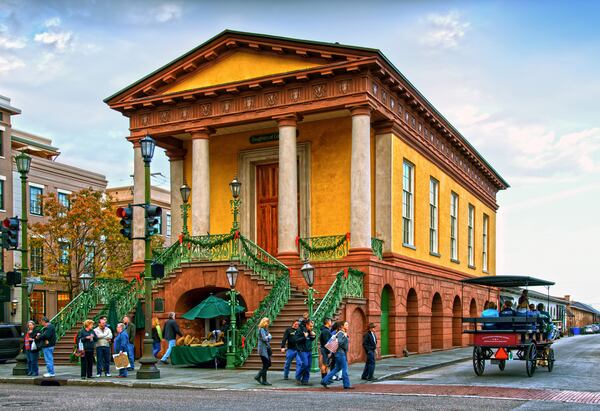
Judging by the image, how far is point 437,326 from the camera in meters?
33.4

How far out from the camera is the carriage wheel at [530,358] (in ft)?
64.2

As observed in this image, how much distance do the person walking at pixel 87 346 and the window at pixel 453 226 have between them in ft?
68.4

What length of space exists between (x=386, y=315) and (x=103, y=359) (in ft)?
35.6

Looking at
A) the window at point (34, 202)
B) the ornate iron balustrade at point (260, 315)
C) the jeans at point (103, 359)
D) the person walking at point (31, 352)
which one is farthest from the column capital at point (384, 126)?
the window at point (34, 202)

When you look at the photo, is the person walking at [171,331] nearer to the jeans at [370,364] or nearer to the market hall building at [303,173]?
the market hall building at [303,173]

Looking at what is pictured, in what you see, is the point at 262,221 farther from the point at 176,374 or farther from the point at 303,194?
the point at 176,374

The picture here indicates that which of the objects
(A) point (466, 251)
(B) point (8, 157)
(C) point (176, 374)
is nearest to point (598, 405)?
(C) point (176, 374)

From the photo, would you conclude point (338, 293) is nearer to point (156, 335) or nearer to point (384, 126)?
point (156, 335)

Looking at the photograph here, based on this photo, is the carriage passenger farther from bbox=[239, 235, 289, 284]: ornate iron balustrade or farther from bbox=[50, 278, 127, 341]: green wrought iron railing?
bbox=[50, 278, 127, 341]: green wrought iron railing

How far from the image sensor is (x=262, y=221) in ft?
99.5

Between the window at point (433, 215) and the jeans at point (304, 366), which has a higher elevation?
the window at point (433, 215)

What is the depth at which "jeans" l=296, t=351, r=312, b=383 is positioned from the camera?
18656 mm

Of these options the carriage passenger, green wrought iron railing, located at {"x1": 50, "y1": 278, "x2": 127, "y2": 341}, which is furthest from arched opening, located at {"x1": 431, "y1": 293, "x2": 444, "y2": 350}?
green wrought iron railing, located at {"x1": 50, "y1": 278, "x2": 127, "y2": 341}

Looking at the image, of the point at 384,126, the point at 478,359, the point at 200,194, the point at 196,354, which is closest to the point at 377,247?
the point at 384,126
